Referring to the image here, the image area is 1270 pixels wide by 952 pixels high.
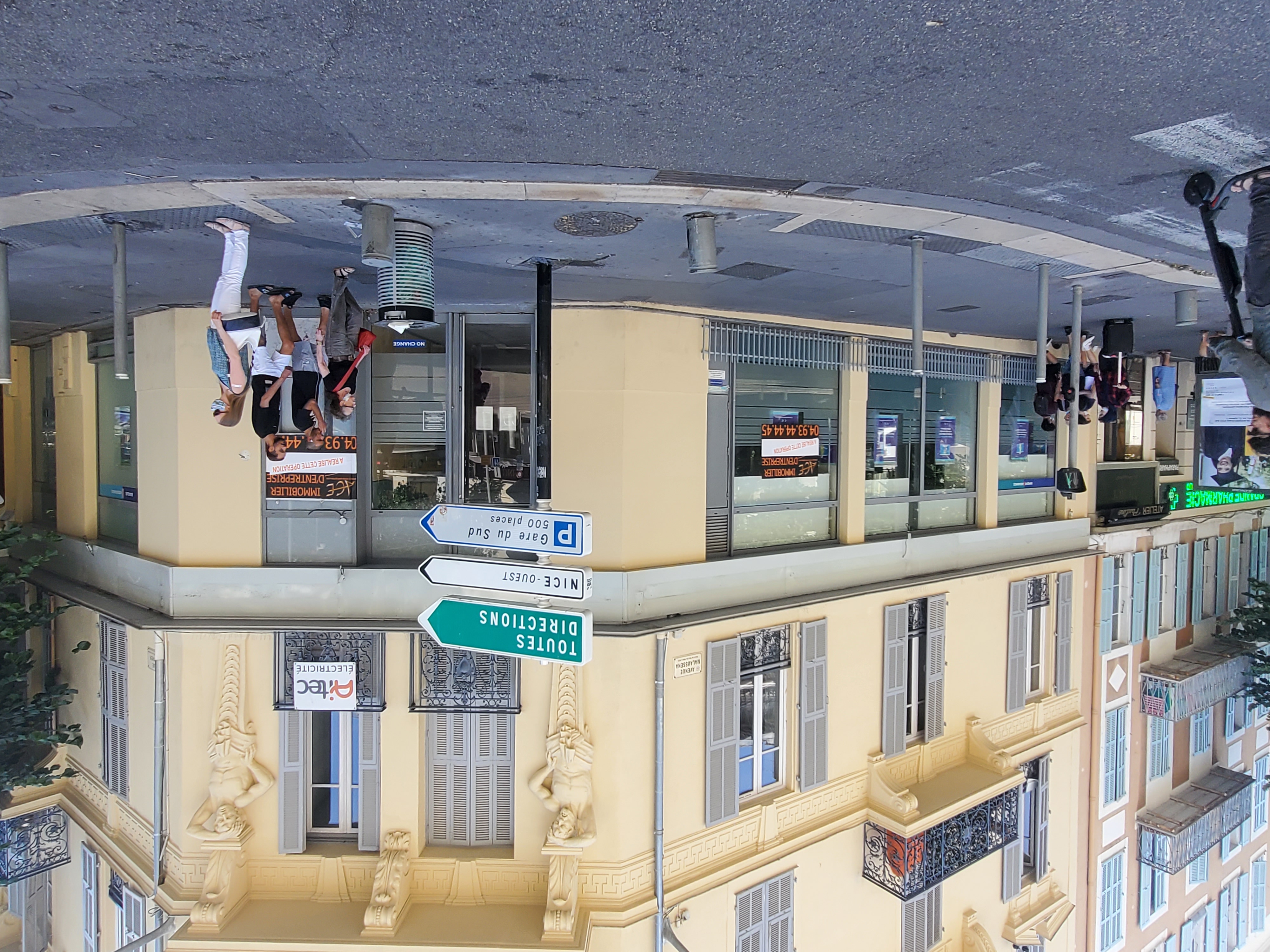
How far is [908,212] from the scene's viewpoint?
3.67m

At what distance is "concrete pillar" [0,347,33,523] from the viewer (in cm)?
937

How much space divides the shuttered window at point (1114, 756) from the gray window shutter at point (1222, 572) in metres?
3.87

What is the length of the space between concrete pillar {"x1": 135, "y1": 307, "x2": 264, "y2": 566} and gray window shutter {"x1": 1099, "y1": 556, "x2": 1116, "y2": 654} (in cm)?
1202

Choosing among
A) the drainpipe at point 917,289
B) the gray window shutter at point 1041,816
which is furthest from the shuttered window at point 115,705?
the gray window shutter at point 1041,816

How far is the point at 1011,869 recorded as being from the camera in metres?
9.48

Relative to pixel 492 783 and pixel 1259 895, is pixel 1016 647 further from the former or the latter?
pixel 1259 895

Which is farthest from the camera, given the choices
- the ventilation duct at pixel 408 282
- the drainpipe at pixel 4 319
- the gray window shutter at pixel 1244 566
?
the gray window shutter at pixel 1244 566

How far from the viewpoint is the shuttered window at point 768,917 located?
24.0 feet

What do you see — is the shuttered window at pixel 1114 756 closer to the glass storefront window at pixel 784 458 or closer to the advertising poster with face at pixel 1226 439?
the glass storefront window at pixel 784 458

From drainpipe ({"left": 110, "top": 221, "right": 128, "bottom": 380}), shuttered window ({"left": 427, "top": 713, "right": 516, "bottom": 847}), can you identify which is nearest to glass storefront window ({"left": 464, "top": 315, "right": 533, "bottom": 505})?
shuttered window ({"left": 427, "top": 713, "right": 516, "bottom": 847})

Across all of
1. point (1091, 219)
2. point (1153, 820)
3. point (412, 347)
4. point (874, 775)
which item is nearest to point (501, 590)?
point (412, 347)

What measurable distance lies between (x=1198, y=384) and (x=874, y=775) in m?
5.50

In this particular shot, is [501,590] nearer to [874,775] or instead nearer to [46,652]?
[874,775]

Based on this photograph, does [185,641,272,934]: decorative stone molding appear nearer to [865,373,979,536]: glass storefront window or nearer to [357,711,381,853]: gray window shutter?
[357,711,381,853]: gray window shutter
